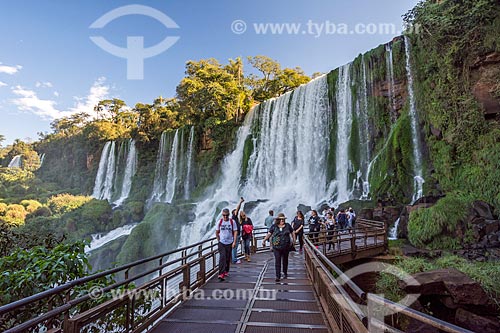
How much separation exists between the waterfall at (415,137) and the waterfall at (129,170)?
3608 centimetres

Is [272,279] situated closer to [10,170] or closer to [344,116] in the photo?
[344,116]

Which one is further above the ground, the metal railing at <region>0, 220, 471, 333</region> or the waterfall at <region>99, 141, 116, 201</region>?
the waterfall at <region>99, 141, 116, 201</region>

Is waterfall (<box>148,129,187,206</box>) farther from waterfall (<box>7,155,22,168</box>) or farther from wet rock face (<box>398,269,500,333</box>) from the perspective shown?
waterfall (<box>7,155,22,168</box>)

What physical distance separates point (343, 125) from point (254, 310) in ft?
67.1

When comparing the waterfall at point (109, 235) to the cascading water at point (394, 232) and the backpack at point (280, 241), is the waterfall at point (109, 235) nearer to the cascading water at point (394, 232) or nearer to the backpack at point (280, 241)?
the cascading water at point (394, 232)

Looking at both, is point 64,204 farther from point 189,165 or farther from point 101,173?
point 189,165

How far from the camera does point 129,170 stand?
44469 millimetres

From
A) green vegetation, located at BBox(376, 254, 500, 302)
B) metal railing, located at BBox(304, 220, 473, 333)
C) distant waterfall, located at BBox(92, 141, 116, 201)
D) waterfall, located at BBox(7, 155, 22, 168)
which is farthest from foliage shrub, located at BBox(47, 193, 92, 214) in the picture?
metal railing, located at BBox(304, 220, 473, 333)

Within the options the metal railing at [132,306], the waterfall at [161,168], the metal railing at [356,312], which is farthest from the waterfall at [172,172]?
the metal railing at [356,312]

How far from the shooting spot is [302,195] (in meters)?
23.0

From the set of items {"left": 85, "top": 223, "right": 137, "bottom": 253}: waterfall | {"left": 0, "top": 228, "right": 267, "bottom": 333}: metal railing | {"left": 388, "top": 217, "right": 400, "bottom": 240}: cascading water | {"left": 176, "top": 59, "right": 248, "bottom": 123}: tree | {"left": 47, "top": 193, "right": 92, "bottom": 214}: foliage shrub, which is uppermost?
{"left": 176, "top": 59, "right": 248, "bottom": 123}: tree

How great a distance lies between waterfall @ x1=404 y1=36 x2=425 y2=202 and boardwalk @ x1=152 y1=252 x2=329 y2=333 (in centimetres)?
1302

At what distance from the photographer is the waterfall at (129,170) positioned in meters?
42.9

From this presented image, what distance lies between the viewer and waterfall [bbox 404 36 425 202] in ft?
57.3
